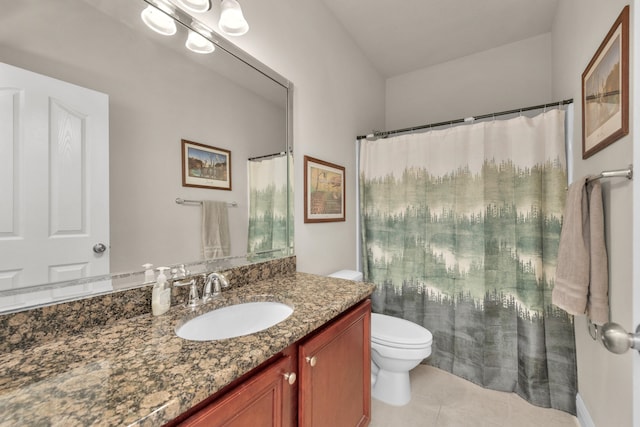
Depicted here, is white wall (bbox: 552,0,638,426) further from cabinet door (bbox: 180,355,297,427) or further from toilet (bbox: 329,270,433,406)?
cabinet door (bbox: 180,355,297,427)

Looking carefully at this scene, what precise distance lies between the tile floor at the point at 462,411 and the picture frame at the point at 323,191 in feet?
4.15

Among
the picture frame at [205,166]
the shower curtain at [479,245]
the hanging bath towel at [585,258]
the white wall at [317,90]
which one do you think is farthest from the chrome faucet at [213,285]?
the hanging bath towel at [585,258]

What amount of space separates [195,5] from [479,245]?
6.82 feet

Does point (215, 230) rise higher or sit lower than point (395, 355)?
higher

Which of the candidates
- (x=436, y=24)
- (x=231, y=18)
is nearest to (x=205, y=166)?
(x=231, y=18)

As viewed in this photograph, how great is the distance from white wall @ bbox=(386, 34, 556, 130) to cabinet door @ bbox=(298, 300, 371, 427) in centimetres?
224

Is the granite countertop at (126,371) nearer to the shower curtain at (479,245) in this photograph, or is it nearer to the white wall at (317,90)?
the white wall at (317,90)

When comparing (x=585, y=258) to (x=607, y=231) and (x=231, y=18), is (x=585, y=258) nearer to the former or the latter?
(x=607, y=231)

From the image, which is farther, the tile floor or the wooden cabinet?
the tile floor

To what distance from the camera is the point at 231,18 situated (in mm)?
1135

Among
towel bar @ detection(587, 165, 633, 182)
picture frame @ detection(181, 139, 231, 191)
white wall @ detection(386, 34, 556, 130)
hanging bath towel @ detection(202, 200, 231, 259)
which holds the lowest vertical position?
hanging bath towel @ detection(202, 200, 231, 259)

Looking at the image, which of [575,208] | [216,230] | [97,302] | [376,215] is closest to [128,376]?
[97,302]

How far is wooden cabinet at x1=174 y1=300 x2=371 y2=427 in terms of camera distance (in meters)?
0.66

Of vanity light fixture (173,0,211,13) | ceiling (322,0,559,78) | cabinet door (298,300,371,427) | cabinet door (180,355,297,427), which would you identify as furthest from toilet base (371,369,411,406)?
ceiling (322,0,559,78)
